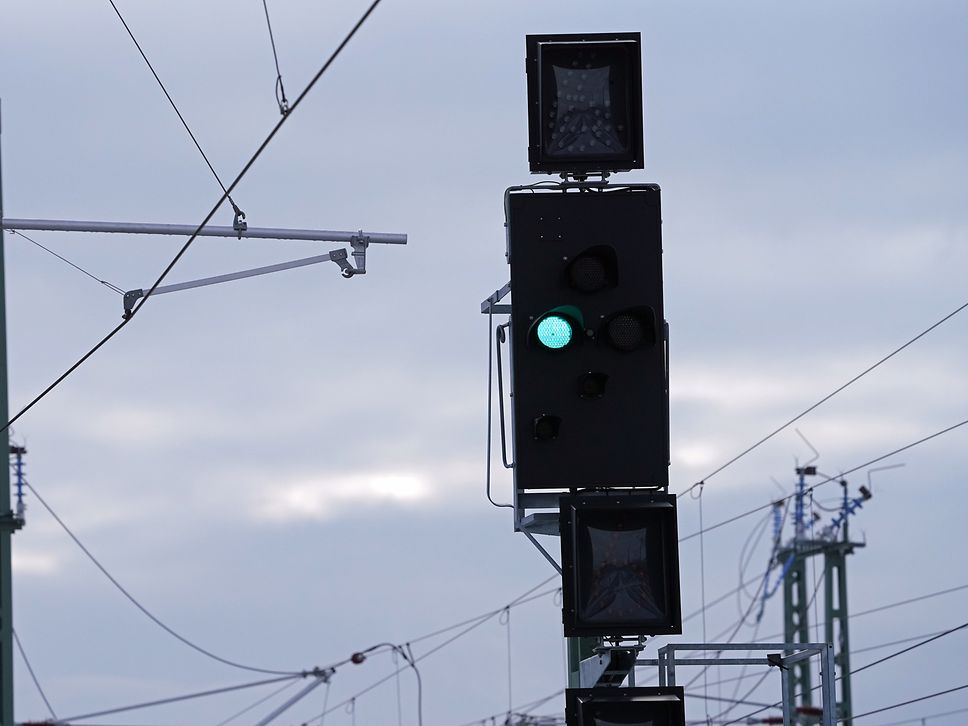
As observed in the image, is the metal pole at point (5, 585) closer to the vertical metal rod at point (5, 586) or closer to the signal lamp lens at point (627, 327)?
the vertical metal rod at point (5, 586)

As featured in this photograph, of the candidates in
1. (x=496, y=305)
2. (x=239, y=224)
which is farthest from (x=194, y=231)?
(x=496, y=305)

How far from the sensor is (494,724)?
2461 centimetres

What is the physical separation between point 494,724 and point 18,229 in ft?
26.7

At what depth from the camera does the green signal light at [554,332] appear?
30.7 feet

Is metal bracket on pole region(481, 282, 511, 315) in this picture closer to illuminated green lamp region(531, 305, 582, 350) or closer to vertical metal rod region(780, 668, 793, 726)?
illuminated green lamp region(531, 305, 582, 350)

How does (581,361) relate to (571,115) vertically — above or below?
below

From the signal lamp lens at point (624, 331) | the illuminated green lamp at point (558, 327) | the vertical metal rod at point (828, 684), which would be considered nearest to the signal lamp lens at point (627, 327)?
the signal lamp lens at point (624, 331)

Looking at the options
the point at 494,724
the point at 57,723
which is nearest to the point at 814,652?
the point at 494,724

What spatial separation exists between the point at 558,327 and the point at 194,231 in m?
12.4

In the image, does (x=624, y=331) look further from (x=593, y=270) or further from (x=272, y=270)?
(x=272, y=270)

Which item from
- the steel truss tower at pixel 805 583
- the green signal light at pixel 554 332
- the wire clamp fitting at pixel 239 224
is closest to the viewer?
the green signal light at pixel 554 332

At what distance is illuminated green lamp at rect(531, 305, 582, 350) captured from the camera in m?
9.34

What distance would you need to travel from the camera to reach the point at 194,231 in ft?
69.7

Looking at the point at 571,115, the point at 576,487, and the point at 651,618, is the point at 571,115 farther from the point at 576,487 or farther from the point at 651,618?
the point at 651,618
